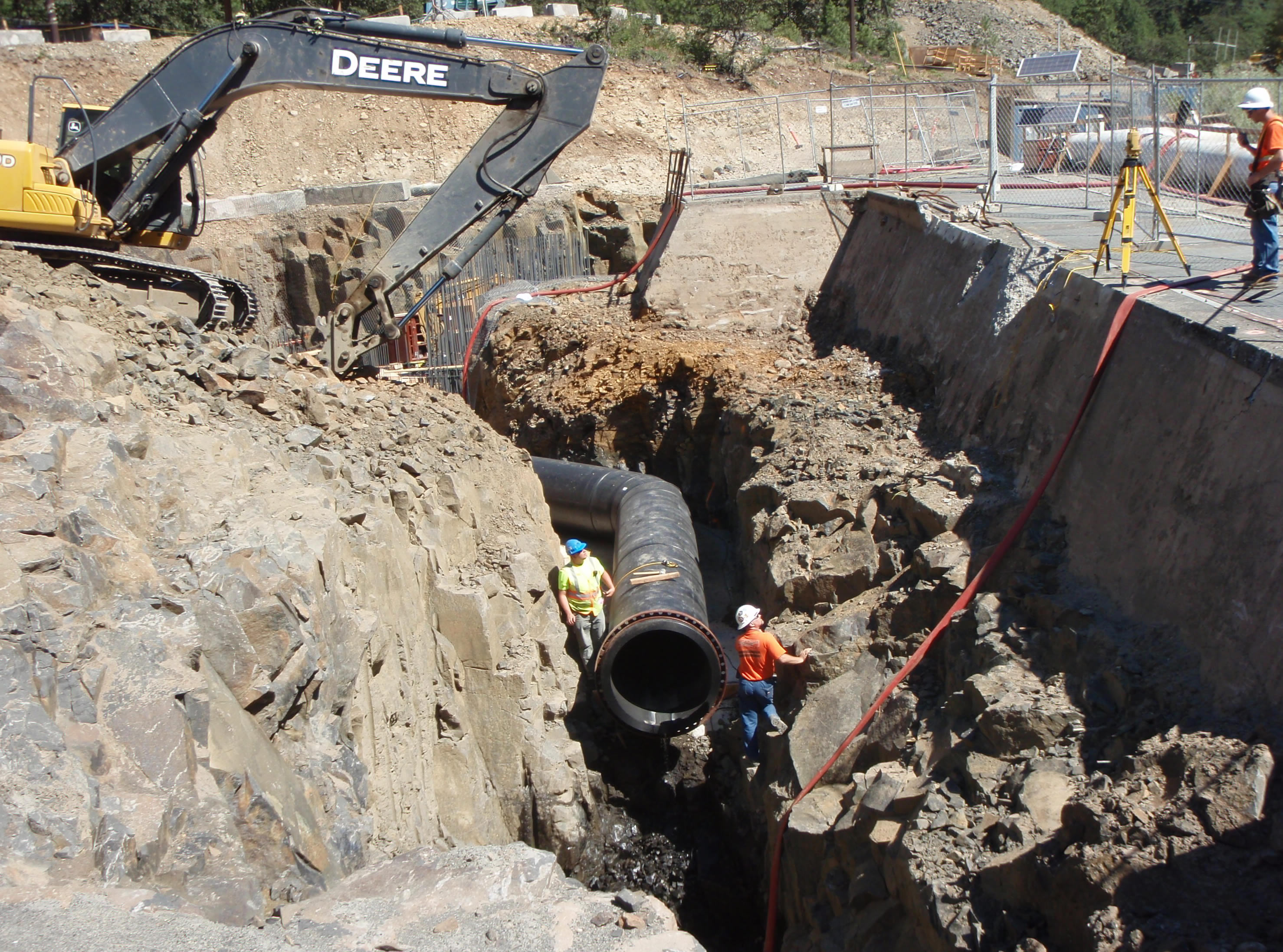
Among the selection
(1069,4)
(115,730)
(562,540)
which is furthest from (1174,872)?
(1069,4)

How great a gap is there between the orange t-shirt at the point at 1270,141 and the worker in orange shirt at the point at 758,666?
4459mm

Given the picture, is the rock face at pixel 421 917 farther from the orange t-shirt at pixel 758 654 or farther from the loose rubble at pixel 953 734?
the orange t-shirt at pixel 758 654

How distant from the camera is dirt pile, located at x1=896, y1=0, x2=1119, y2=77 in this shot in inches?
1578

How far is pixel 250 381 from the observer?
793 centimetres

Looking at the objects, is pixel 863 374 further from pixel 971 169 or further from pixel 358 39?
pixel 971 169

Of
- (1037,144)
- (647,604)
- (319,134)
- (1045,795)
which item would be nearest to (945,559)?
(1045,795)

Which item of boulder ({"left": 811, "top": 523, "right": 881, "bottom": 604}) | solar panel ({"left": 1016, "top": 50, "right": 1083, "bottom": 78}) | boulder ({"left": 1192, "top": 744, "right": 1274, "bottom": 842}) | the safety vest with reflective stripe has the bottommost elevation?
the safety vest with reflective stripe

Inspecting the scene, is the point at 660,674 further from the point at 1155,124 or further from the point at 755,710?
the point at 1155,124

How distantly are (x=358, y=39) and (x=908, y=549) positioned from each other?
6.91 metres

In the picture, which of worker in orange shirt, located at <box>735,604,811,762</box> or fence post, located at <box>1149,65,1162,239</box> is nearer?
worker in orange shirt, located at <box>735,604,811,762</box>

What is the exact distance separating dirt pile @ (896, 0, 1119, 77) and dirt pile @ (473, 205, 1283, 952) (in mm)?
34985

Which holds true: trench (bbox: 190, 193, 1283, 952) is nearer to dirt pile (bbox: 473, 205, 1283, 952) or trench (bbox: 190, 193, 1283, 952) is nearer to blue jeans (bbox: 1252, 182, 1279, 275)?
dirt pile (bbox: 473, 205, 1283, 952)

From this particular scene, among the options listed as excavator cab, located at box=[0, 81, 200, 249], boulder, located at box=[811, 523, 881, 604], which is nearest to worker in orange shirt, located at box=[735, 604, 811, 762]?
boulder, located at box=[811, 523, 881, 604]

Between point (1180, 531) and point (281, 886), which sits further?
point (1180, 531)
